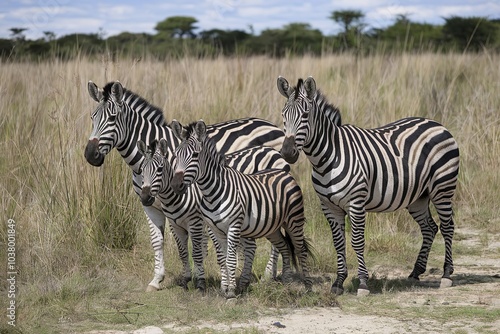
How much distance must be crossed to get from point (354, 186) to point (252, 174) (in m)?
0.98

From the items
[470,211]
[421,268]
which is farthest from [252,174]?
[470,211]

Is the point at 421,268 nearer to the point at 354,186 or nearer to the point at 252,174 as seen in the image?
the point at 354,186

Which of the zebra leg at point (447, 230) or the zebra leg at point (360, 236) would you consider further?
the zebra leg at point (447, 230)

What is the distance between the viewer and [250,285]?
7027 millimetres

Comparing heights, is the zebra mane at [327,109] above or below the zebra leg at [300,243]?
above

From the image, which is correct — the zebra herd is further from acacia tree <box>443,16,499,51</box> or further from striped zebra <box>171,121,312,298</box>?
acacia tree <box>443,16,499,51</box>

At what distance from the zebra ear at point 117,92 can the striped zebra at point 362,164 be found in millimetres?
1444

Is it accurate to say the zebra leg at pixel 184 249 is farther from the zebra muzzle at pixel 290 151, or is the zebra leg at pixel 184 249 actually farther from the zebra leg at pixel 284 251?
the zebra muzzle at pixel 290 151

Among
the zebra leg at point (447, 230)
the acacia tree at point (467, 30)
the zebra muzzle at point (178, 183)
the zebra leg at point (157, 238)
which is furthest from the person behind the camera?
the acacia tree at point (467, 30)

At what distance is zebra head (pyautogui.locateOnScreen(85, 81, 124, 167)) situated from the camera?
672 centimetres

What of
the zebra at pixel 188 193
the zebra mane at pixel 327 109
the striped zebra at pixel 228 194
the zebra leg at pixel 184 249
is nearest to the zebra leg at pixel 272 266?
the zebra at pixel 188 193

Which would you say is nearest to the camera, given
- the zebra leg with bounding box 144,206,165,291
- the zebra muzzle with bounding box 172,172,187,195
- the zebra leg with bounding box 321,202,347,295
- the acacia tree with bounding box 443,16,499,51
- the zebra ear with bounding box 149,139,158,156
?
the zebra muzzle with bounding box 172,172,187,195

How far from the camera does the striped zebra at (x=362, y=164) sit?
6805 millimetres

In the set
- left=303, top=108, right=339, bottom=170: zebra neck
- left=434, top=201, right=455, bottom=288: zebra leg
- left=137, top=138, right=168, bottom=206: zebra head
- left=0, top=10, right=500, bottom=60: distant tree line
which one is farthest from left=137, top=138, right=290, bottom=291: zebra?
left=0, top=10, right=500, bottom=60: distant tree line
